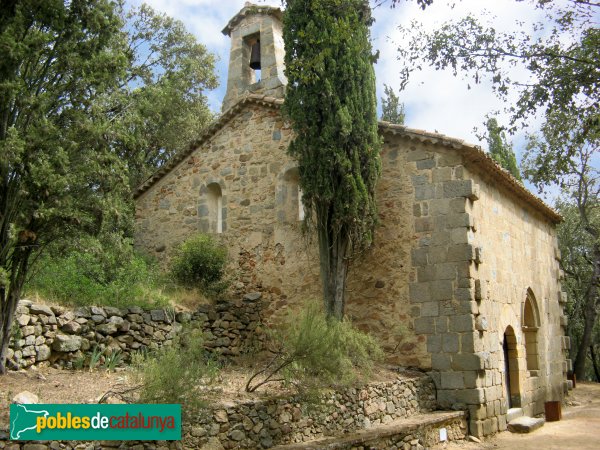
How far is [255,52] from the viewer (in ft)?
49.2

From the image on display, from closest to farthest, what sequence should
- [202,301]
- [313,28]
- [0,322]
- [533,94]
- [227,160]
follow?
[0,322] < [533,94] < [313,28] < [202,301] < [227,160]

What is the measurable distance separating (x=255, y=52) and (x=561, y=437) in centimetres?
1094

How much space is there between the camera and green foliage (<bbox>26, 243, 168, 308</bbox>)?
919cm

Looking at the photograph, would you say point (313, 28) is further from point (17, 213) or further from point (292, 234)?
point (17, 213)

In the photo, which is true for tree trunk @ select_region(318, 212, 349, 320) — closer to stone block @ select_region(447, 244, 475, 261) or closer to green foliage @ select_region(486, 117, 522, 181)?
stone block @ select_region(447, 244, 475, 261)

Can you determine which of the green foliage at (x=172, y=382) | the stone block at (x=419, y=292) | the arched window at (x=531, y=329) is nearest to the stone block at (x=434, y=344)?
the stone block at (x=419, y=292)

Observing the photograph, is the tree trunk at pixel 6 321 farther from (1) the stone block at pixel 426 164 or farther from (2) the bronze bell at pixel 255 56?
(2) the bronze bell at pixel 255 56

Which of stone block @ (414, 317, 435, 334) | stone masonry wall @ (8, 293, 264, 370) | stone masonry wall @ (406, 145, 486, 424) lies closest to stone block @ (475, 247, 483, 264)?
stone masonry wall @ (406, 145, 486, 424)

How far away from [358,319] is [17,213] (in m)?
6.34

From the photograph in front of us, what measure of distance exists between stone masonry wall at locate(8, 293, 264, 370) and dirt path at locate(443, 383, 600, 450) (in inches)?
170

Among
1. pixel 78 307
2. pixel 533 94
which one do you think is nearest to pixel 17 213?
pixel 78 307

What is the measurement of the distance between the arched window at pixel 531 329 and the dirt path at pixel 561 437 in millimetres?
1307

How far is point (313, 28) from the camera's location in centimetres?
1017

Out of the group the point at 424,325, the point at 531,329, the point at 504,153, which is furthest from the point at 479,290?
the point at 504,153
